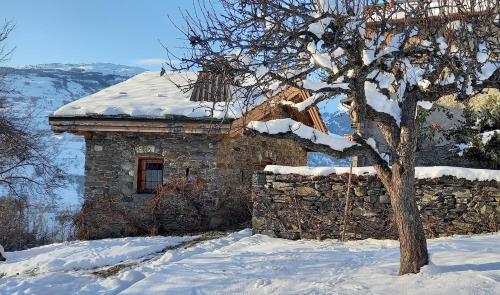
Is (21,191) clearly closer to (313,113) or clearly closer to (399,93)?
(313,113)

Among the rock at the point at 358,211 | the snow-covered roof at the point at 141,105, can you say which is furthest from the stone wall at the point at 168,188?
the rock at the point at 358,211

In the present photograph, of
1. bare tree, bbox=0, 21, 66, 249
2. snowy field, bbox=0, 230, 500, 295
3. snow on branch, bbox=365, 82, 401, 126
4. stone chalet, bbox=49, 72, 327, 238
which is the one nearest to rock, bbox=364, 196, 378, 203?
snowy field, bbox=0, 230, 500, 295

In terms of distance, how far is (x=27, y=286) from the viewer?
5.31 m

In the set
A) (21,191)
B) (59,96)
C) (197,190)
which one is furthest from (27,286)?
(59,96)

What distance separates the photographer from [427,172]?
23.7ft

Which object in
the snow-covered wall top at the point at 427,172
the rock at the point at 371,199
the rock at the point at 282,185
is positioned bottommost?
the rock at the point at 371,199

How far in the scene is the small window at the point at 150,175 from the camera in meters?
11.0

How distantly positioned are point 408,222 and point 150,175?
25.3 ft

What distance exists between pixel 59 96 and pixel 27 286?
59019 millimetres

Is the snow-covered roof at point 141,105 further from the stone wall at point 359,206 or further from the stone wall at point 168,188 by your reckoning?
the stone wall at point 359,206

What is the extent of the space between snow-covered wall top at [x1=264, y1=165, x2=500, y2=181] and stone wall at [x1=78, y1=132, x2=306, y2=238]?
8.71 ft

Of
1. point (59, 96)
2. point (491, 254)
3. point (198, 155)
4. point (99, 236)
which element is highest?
point (59, 96)

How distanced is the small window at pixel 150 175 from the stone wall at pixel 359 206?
360 centimetres

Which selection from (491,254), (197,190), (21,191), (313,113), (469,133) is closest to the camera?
(491,254)
